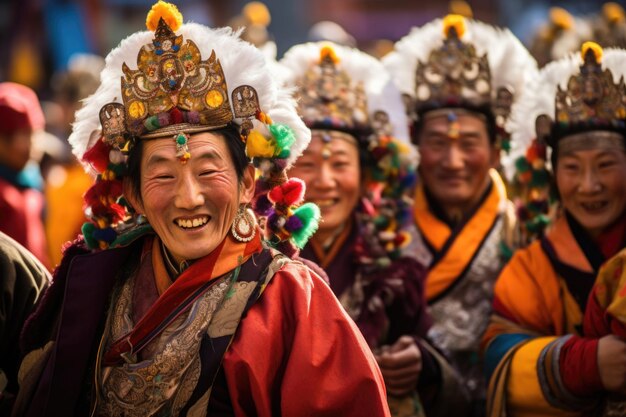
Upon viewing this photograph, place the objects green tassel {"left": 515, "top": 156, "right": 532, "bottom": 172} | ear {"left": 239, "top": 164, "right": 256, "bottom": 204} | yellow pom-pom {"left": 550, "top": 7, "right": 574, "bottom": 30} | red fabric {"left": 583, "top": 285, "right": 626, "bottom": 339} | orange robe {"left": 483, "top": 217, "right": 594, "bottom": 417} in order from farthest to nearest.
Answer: yellow pom-pom {"left": 550, "top": 7, "right": 574, "bottom": 30}
green tassel {"left": 515, "top": 156, "right": 532, "bottom": 172}
orange robe {"left": 483, "top": 217, "right": 594, "bottom": 417}
red fabric {"left": 583, "top": 285, "right": 626, "bottom": 339}
ear {"left": 239, "top": 164, "right": 256, "bottom": 204}

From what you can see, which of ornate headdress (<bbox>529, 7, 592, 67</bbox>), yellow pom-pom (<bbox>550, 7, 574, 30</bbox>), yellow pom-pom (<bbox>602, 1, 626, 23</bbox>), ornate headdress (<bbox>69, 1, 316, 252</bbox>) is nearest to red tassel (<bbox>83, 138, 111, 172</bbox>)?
ornate headdress (<bbox>69, 1, 316, 252</bbox>)

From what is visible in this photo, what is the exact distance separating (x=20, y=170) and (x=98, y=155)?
3490 millimetres

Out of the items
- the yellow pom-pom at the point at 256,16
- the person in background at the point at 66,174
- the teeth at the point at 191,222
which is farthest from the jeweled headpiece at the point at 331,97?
the yellow pom-pom at the point at 256,16

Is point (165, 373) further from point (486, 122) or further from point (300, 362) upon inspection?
point (486, 122)

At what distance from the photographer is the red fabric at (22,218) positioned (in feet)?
22.2

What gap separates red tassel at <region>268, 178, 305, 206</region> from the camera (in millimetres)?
3953

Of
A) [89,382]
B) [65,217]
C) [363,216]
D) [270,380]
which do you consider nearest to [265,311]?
[270,380]

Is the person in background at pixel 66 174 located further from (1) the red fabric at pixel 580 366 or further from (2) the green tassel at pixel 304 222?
(1) the red fabric at pixel 580 366

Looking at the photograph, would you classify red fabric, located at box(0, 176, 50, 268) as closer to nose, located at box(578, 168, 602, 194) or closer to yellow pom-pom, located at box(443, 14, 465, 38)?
yellow pom-pom, located at box(443, 14, 465, 38)

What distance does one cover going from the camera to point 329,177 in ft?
A: 16.9

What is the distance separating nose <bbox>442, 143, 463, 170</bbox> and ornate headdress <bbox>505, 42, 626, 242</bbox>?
57cm

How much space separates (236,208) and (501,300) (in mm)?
1578

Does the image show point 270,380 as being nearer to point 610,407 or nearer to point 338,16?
point 610,407

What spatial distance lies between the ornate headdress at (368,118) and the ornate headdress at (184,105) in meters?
1.35
